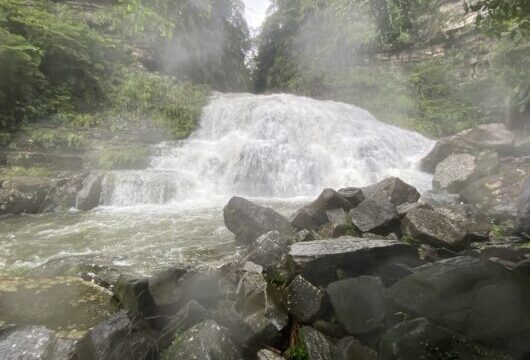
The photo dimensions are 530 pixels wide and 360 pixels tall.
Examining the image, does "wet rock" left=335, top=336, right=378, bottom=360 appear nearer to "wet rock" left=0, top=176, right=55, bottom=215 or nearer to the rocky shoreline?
the rocky shoreline

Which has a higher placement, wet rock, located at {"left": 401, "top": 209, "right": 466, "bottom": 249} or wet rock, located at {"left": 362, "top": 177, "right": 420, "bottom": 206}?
wet rock, located at {"left": 362, "top": 177, "right": 420, "bottom": 206}

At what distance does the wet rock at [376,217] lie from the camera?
5.87 metres

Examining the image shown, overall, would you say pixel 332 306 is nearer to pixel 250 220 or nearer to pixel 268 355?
pixel 268 355

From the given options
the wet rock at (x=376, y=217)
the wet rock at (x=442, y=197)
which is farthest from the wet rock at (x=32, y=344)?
the wet rock at (x=442, y=197)

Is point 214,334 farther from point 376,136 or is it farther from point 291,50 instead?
point 291,50

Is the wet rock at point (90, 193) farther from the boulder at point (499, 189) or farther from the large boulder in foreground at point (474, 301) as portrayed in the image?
the boulder at point (499, 189)

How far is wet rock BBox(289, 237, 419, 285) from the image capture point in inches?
161

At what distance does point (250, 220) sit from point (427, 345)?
4.26 metres

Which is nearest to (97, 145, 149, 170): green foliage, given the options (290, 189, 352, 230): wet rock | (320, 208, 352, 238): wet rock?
(290, 189, 352, 230): wet rock

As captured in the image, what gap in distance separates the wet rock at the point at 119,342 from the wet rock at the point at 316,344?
4.84 feet

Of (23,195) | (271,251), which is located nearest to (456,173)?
(271,251)

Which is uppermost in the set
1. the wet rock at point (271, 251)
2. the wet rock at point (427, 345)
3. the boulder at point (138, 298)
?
the wet rock at point (271, 251)

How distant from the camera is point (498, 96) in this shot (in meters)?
17.4

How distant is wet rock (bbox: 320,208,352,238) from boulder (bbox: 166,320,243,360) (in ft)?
9.74
